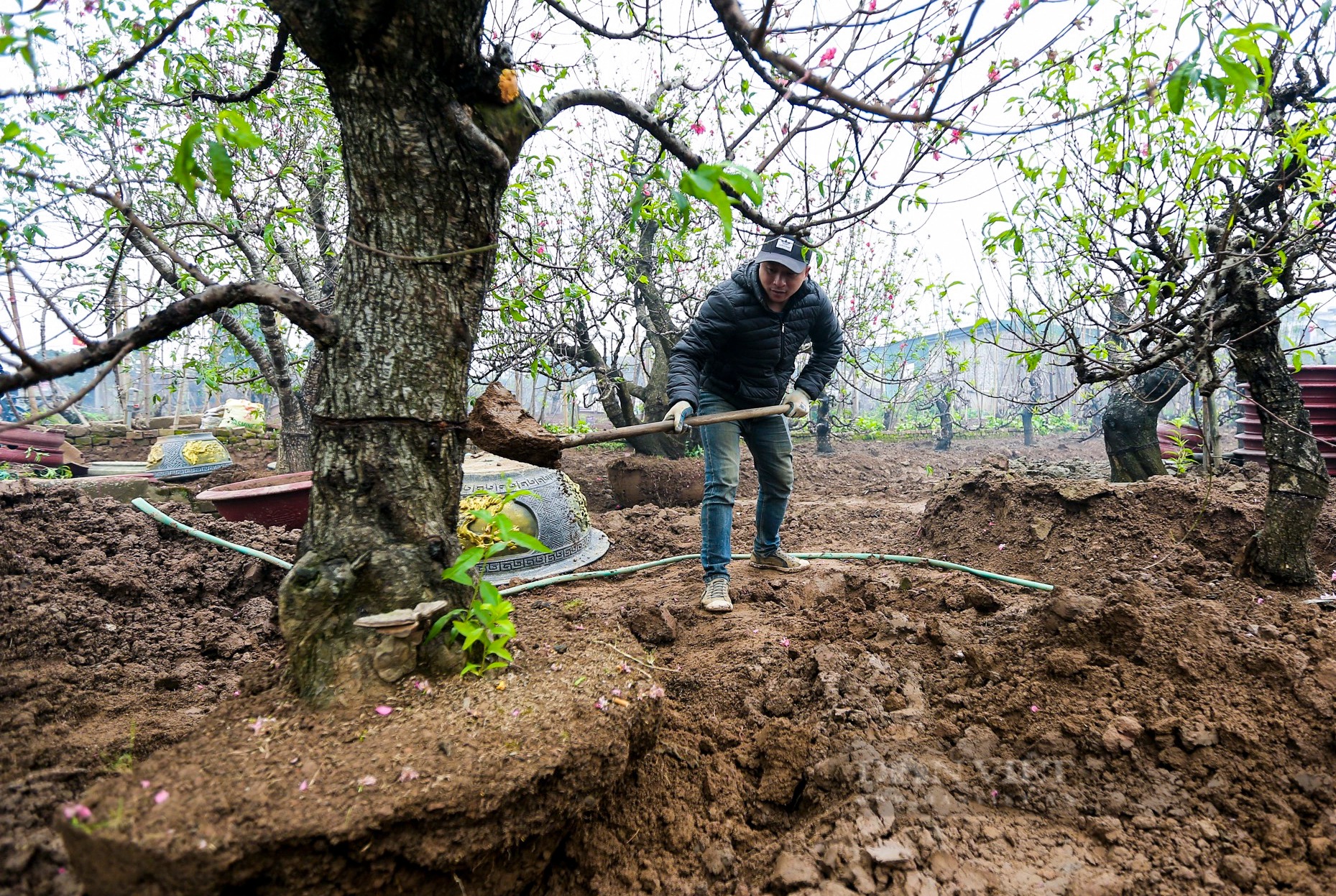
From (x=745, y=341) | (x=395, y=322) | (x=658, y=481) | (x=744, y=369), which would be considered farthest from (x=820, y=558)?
(x=395, y=322)

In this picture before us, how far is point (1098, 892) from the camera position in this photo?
4.53 feet

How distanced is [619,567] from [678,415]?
4.53ft

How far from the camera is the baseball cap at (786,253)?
3.06 meters

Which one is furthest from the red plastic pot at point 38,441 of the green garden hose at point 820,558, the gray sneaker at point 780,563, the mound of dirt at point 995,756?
the mound of dirt at point 995,756

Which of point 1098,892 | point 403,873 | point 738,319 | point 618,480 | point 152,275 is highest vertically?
point 152,275

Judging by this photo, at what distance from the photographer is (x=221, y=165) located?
3.80 feet

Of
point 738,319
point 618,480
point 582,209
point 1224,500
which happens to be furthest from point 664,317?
point 1224,500

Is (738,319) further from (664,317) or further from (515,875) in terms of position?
(664,317)

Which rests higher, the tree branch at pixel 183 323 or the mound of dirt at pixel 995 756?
the tree branch at pixel 183 323

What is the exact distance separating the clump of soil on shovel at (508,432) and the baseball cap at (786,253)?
1436mm

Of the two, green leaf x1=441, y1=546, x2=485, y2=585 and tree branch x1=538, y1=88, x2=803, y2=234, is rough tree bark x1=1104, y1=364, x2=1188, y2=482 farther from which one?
green leaf x1=441, y1=546, x2=485, y2=585

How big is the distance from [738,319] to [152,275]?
8321 millimetres

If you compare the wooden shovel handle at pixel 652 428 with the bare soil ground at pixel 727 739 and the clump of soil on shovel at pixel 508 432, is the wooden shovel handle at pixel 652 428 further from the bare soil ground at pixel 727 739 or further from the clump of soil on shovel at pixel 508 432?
the bare soil ground at pixel 727 739

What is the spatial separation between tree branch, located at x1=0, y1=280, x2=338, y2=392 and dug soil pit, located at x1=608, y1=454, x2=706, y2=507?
4664 mm
